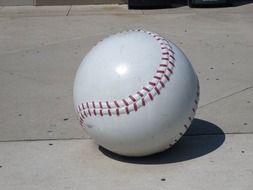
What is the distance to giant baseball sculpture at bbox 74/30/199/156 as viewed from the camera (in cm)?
433

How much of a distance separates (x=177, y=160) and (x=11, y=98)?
2667 mm

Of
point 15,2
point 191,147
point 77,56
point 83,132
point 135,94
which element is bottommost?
point 15,2

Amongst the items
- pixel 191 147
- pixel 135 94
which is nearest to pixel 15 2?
pixel 191 147

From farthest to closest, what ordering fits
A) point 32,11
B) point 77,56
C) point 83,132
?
point 32,11
point 77,56
point 83,132

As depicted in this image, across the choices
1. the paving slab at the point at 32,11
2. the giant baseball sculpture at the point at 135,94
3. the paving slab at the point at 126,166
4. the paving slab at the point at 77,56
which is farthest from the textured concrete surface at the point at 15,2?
the giant baseball sculpture at the point at 135,94

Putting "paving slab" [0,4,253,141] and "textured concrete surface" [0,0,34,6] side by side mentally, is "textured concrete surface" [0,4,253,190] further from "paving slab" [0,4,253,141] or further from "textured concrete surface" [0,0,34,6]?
"textured concrete surface" [0,0,34,6]

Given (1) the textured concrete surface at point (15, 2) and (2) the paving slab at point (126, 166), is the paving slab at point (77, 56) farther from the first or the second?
(1) the textured concrete surface at point (15, 2)

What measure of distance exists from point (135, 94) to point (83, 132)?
4.26ft

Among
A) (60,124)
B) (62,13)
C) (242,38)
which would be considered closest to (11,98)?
(60,124)

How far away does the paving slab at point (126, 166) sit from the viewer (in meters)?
4.32

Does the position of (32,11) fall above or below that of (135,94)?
below

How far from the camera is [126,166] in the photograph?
4.64 metres

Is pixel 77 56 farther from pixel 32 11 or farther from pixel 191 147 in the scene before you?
pixel 32 11

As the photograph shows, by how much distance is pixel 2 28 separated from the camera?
11.5m
